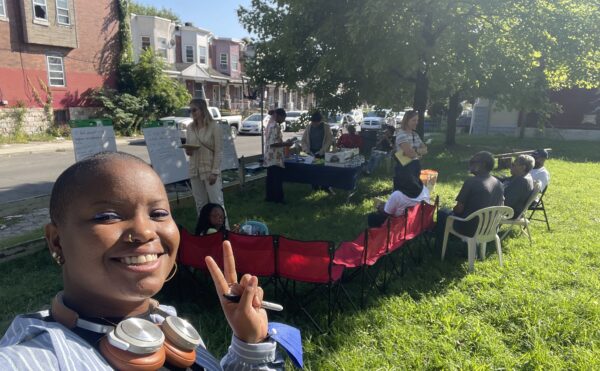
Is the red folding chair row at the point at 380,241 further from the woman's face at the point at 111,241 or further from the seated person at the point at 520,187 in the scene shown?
the woman's face at the point at 111,241

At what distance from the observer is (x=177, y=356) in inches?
38.9

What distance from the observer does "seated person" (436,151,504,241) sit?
16.9 ft

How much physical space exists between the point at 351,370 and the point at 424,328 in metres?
1.00

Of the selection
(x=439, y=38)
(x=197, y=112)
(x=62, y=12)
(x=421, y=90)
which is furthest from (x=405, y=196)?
(x=62, y=12)

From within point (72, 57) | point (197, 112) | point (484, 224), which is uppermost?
point (72, 57)

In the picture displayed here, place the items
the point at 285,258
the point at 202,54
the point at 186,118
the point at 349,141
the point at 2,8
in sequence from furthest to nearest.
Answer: the point at 202,54, the point at 186,118, the point at 2,8, the point at 349,141, the point at 285,258

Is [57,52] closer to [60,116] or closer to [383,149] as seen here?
[60,116]

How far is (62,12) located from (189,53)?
1762cm

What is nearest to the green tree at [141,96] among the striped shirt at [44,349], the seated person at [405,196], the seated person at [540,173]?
the seated person at [405,196]

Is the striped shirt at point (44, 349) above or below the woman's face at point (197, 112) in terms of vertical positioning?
below

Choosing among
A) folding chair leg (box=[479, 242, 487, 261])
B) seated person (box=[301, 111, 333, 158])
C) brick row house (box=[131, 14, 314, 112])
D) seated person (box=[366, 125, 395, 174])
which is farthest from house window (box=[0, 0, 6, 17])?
folding chair leg (box=[479, 242, 487, 261])

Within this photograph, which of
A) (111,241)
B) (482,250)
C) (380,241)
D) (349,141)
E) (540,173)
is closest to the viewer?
(111,241)

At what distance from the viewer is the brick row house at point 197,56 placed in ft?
110

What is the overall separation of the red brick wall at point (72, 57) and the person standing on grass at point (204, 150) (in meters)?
17.8
